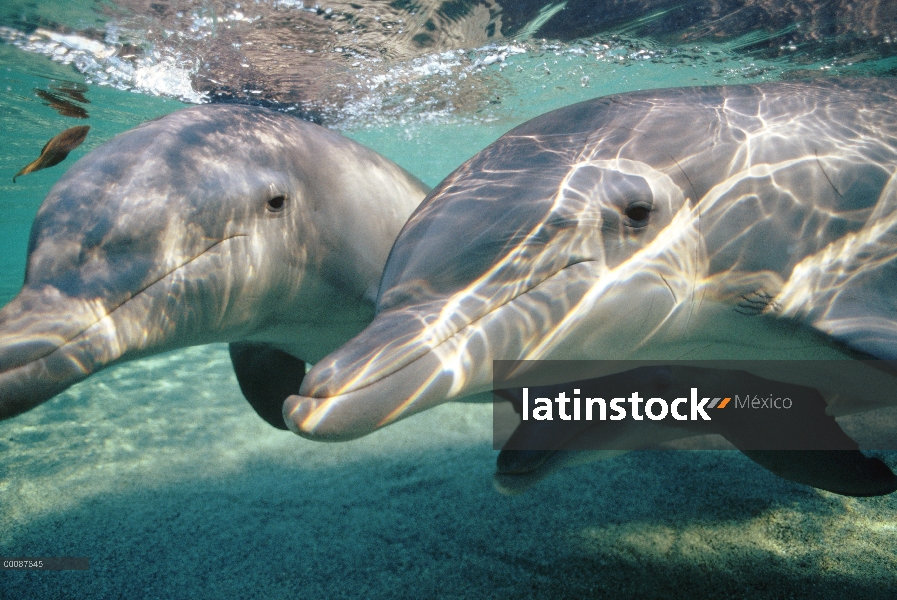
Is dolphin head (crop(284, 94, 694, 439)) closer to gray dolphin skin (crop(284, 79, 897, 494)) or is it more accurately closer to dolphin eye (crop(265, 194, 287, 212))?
gray dolphin skin (crop(284, 79, 897, 494))

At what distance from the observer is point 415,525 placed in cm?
397

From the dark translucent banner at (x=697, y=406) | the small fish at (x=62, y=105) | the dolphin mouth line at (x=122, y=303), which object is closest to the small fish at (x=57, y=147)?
the dolphin mouth line at (x=122, y=303)

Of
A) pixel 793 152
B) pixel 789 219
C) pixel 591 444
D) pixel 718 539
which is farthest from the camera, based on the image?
pixel 591 444

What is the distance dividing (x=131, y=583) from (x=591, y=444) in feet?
10.7

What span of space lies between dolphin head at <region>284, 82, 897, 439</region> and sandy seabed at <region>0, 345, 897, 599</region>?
52.9 inches

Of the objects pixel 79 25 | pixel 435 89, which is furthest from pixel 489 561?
pixel 435 89

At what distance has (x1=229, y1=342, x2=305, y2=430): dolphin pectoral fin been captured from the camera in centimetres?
450

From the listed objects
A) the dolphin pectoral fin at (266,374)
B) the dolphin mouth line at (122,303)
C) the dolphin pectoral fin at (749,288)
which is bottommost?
the dolphin pectoral fin at (266,374)

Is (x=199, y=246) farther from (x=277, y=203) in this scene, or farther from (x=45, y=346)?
(x=45, y=346)

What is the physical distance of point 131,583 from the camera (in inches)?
135

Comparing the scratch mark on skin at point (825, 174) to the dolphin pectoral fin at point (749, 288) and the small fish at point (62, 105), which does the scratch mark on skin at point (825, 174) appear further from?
the small fish at point (62, 105)

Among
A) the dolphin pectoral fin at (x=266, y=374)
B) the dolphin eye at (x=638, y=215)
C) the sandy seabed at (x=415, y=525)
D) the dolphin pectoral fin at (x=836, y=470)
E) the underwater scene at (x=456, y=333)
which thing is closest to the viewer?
the underwater scene at (x=456, y=333)

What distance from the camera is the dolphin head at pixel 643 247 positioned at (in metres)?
2.10

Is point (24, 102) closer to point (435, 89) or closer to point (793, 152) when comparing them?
point (435, 89)
